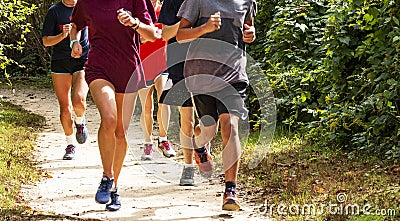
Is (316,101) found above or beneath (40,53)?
above

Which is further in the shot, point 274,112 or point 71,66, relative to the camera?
point 274,112

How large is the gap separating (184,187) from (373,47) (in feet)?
8.01

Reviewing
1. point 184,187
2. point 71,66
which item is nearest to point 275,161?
point 184,187

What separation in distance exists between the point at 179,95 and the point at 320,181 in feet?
6.07

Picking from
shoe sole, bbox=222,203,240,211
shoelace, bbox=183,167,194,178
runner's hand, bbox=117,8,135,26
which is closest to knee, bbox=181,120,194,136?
shoelace, bbox=183,167,194,178

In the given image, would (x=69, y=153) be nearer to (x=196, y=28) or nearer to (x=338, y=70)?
(x=338, y=70)

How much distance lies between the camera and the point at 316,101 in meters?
9.84

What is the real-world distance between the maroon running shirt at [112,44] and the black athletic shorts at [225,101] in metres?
0.60

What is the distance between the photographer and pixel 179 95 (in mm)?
7863

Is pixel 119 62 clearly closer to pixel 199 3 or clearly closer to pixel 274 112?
pixel 199 3

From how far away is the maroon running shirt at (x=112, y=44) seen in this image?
6.34 m

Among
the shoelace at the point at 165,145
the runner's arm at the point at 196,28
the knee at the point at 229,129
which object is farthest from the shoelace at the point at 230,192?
the shoelace at the point at 165,145

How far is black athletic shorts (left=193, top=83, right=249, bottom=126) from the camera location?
248 inches

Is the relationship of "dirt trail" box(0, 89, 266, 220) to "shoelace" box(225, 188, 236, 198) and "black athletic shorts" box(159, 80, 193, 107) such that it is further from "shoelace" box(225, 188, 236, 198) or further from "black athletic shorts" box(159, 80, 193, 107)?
"black athletic shorts" box(159, 80, 193, 107)
